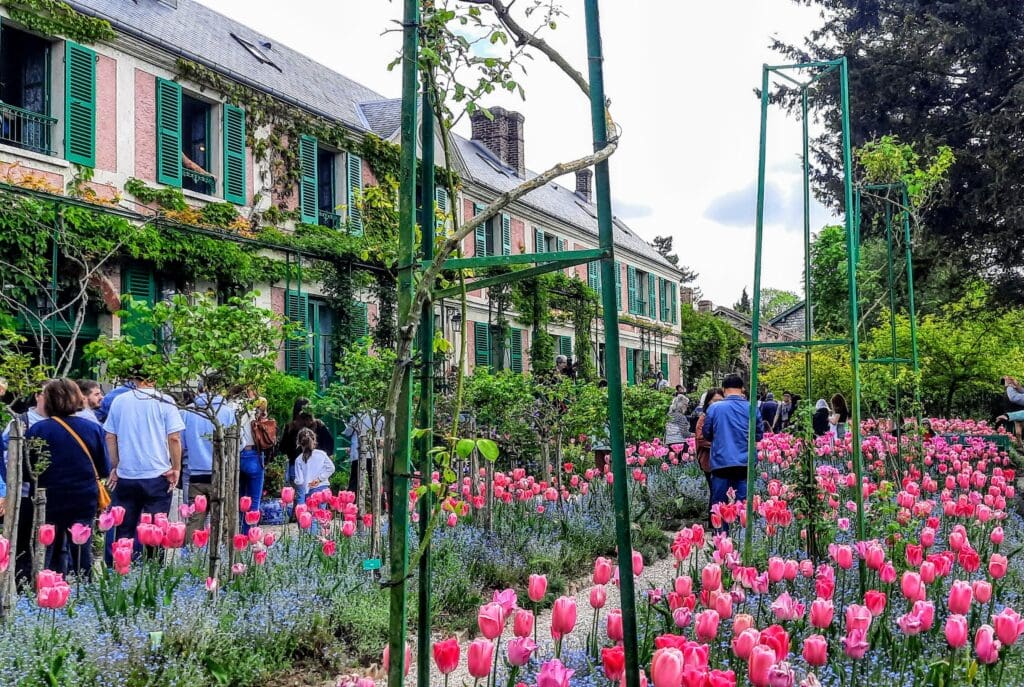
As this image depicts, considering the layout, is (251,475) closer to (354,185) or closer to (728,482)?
(728,482)

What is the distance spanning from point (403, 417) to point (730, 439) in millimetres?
5898

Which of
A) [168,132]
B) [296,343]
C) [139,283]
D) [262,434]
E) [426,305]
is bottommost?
[262,434]

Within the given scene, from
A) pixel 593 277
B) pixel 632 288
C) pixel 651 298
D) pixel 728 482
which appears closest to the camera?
pixel 728 482

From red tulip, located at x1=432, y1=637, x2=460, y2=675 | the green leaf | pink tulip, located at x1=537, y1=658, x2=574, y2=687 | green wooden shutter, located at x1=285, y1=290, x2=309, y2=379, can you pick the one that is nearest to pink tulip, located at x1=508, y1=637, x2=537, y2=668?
red tulip, located at x1=432, y1=637, x2=460, y2=675

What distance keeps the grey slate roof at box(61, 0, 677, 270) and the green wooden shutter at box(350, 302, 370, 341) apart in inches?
145

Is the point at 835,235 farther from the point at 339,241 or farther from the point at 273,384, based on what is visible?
the point at 273,384

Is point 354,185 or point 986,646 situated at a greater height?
point 354,185

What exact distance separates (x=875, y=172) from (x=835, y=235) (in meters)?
39.3

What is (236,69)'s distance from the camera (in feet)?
49.4

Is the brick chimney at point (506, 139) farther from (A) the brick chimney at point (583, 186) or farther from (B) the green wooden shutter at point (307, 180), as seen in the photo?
(B) the green wooden shutter at point (307, 180)

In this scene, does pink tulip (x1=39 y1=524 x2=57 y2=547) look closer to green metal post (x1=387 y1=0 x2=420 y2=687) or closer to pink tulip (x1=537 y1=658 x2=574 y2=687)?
green metal post (x1=387 y1=0 x2=420 y2=687)

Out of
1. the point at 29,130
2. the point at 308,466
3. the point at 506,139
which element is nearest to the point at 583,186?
the point at 506,139

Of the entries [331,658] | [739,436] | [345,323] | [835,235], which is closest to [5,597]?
[331,658]

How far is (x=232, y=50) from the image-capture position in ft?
52.5
